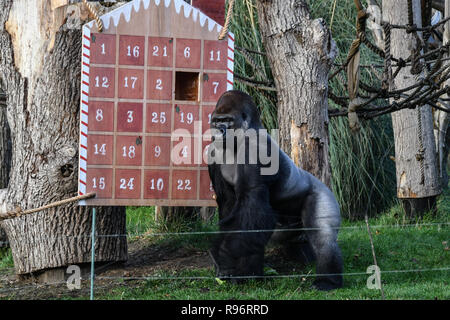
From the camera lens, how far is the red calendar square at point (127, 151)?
404 cm

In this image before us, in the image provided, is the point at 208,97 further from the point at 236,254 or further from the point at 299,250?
the point at 299,250

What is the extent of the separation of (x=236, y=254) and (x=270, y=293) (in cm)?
35

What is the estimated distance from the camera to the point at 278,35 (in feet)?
15.6

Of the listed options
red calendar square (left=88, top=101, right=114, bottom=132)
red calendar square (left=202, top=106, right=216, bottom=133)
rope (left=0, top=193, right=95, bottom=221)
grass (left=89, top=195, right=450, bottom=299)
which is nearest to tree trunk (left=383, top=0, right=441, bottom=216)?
grass (left=89, top=195, right=450, bottom=299)

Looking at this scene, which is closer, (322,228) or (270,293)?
(270,293)

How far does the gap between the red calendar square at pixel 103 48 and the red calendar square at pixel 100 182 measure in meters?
0.70

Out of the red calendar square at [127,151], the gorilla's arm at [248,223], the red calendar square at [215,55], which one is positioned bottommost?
the gorilla's arm at [248,223]

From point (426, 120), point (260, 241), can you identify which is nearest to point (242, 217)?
point (260, 241)

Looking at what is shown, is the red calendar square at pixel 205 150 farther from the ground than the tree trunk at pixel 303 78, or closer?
closer

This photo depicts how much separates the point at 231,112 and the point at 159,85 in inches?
20.5

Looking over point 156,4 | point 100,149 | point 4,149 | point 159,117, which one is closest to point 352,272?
point 159,117

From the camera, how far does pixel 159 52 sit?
13.5 feet

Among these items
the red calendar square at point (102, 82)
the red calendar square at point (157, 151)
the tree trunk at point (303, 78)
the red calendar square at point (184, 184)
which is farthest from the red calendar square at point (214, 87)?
the tree trunk at point (303, 78)

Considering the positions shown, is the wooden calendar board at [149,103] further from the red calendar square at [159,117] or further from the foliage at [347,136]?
the foliage at [347,136]
